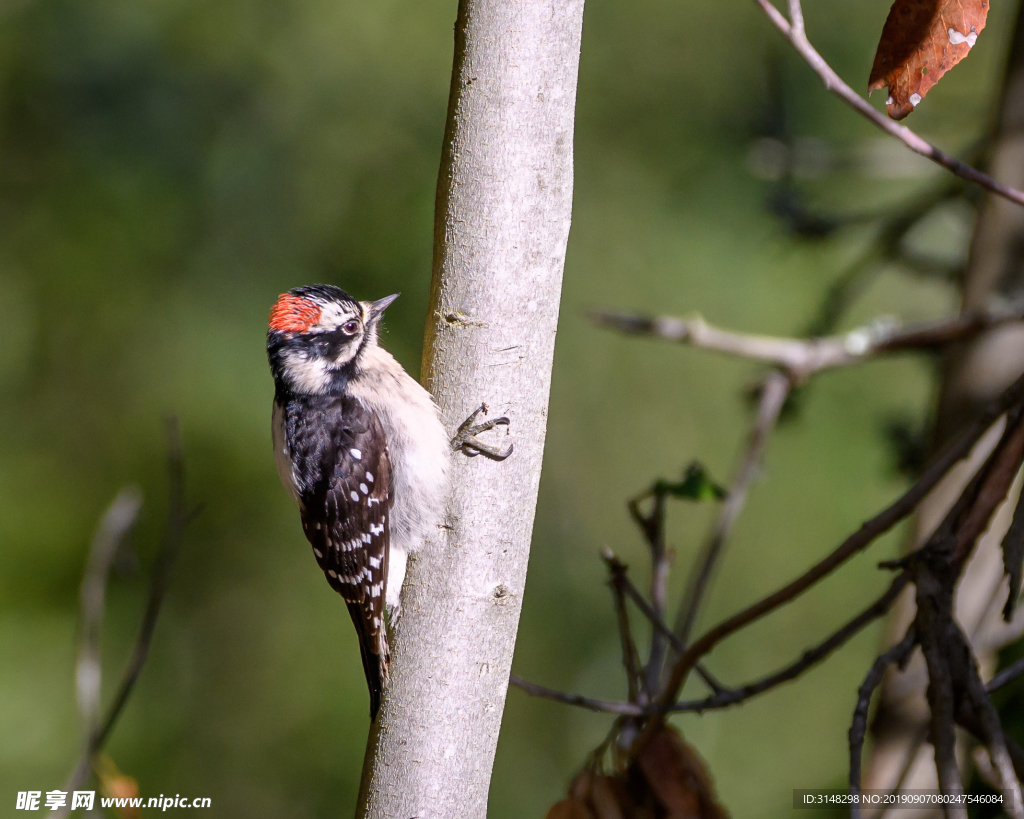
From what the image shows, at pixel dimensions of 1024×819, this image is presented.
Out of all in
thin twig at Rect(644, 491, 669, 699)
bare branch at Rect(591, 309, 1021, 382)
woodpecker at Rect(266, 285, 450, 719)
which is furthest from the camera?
bare branch at Rect(591, 309, 1021, 382)

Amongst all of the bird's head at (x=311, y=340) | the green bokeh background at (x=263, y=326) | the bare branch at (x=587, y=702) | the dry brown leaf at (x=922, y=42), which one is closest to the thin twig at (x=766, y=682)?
the bare branch at (x=587, y=702)

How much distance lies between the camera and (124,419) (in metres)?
4.96

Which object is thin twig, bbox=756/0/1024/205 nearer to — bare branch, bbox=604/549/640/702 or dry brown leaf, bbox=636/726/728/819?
bare branch, bbox=604/549/640/702

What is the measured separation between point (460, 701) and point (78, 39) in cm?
508

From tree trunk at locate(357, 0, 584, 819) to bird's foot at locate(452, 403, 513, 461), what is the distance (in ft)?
0.04

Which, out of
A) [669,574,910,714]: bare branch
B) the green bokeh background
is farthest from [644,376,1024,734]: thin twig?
the green bokeh background

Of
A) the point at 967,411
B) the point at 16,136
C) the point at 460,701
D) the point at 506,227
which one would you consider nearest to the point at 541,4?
the point at 506,227

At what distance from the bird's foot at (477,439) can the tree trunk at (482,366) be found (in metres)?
0.01

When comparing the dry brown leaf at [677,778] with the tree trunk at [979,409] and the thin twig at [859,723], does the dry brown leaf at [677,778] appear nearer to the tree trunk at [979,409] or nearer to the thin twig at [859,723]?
the thin twig at [859,723]

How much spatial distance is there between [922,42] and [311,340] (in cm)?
144

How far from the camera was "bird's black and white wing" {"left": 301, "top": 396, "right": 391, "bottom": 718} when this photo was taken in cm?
172

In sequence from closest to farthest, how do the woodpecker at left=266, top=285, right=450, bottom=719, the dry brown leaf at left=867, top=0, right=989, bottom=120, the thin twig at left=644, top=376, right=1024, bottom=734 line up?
the dry brown leaf at left=867, top=0, right=989, bottom=120, the thin twig at left=644, top=376, right=1024, bottom=734, the woodpecker at left=266, top=285, right=450, bottom=719

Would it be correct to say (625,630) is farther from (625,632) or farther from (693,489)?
(693,489)

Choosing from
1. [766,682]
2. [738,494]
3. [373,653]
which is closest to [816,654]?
[766,682]
